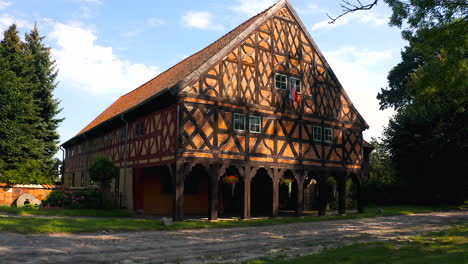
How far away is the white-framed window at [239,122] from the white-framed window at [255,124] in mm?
520

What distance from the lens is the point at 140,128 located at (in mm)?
22422

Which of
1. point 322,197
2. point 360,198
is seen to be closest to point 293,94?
point 322,197

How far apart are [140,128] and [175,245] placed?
12076mm

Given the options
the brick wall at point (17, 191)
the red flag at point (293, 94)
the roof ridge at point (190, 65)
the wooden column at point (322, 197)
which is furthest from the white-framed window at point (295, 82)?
the brick wall at point (17, 191)

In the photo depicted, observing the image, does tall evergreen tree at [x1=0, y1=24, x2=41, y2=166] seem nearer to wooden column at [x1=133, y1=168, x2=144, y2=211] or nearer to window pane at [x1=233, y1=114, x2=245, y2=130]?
wooden column at [x1=133, y1=168, x2=144, y2=211]

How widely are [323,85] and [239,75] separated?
669 centimetres

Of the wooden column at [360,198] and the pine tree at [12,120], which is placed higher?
the pine tree at [12,120]

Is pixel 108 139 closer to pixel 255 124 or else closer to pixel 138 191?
pixel 138 191

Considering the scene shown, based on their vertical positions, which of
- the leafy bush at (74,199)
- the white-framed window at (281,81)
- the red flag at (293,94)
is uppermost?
the white-framed window at (281,81)

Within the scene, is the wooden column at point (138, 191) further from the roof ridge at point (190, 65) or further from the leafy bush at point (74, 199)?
the roof ridge at point (190, 65)

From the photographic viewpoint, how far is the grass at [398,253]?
29.0 feet

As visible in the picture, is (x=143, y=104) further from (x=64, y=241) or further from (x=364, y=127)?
(x=364, y=127)

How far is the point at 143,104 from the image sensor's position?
67.0 feet

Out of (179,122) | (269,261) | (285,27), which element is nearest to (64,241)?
(269,261)
